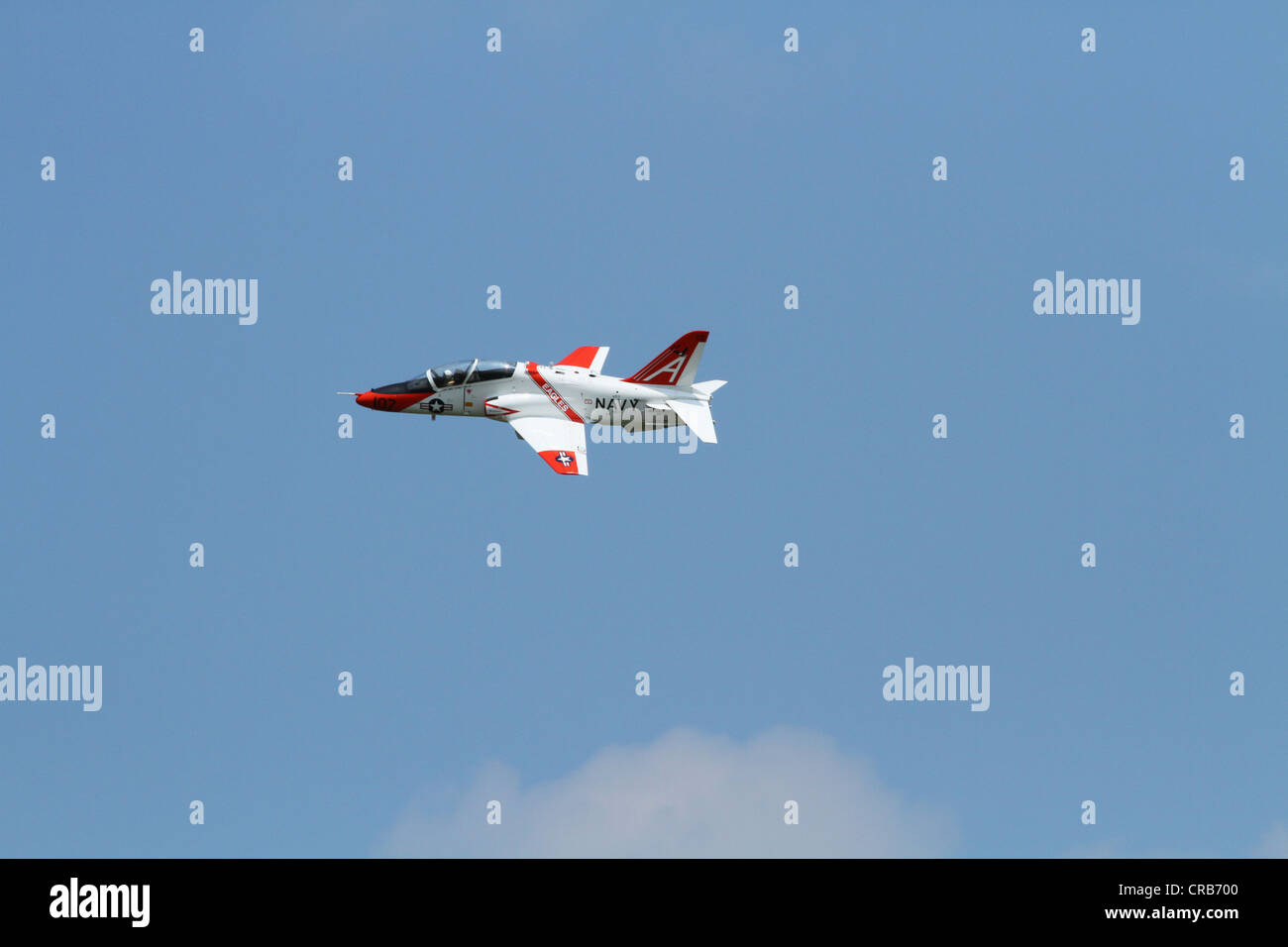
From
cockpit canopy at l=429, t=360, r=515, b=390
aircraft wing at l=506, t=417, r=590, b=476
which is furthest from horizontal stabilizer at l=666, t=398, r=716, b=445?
cockpit canopy at l=429, t=360, r=515, b=390

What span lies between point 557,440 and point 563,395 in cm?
235

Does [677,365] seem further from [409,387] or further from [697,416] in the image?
[409,387]

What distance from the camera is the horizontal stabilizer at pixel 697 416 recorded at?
6494 cm

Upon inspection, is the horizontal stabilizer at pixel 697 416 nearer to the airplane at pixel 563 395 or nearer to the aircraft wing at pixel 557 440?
the airplane at pixel 563 395

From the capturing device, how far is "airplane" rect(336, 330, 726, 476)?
65.5 metres

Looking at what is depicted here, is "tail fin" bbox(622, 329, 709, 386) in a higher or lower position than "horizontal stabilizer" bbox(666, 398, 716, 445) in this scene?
higher

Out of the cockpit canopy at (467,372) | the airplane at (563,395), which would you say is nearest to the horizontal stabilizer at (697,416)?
the airplane at (563,395)

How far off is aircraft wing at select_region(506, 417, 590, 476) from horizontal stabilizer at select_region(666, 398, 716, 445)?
12.3ft

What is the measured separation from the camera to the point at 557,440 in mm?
64062

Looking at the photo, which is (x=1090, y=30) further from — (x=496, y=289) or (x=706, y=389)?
(x=496, y=289)

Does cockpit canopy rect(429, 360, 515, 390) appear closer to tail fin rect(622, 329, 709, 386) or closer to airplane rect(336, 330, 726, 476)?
airplane rect(336, 330, 726, 476)

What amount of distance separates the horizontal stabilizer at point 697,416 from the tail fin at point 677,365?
92 centimetres
